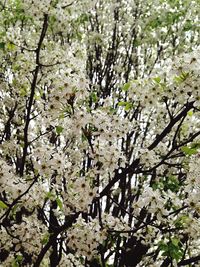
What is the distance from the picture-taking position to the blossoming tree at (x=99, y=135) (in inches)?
189

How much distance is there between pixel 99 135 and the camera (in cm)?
491

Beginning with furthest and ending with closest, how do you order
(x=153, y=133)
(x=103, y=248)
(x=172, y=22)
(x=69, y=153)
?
(x=172, y=22) → (x=153, y=133) → (x=69, y=153) → (x=103, y=248)

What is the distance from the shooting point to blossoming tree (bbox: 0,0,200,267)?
4.80 m

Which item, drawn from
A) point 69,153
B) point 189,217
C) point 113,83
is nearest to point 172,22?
point 113,83

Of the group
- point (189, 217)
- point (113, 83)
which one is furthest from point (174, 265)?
point (113, 83)

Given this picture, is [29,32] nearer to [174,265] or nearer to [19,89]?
[19,89]

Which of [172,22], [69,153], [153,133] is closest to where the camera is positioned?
[69,153]

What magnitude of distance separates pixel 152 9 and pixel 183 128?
142 inches

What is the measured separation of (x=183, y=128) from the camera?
7.60 metres

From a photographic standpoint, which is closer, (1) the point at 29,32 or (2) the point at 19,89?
(2) the point at 19,89

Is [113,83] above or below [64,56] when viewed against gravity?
above

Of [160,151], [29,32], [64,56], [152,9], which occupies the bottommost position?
A: [160,151]

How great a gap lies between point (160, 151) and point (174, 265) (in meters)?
2.50

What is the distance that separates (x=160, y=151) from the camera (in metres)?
7.59
